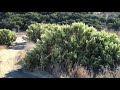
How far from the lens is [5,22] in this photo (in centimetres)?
3162

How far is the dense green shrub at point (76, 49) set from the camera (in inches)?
378

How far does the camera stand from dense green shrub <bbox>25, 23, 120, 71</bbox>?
961 cm

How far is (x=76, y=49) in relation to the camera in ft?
32.8

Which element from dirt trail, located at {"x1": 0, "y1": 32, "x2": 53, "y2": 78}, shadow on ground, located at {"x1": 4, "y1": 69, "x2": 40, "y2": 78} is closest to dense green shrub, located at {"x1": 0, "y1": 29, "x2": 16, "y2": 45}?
dirt trail, located at {"x1": 0, "y1": 32, "x2": 53, "y2": 78}

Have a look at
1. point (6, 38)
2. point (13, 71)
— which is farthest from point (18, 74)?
point (6, 38)

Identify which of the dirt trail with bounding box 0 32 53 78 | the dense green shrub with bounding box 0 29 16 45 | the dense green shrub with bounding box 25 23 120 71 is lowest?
the dense green shrub with bounding box 0 29 16 45

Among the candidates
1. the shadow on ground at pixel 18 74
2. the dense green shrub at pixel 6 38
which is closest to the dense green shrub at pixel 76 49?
the shadow on ground at pixel 18 74

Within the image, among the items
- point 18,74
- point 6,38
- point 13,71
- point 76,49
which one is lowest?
point 6,38

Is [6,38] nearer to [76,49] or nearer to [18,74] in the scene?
[18,74]

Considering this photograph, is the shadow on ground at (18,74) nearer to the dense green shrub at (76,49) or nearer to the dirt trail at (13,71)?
the dirt trail at (13,71)

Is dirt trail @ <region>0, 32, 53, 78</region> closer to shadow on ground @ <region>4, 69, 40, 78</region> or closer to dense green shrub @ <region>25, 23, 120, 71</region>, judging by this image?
shadow on ground @ <region>4, 69, 40, 78</region>

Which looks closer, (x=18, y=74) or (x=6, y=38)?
(x=18, y=74)
